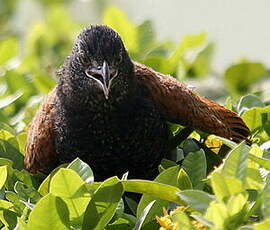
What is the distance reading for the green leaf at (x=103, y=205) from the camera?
2895 millimetres

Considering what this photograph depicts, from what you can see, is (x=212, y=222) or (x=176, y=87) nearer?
(x=212, y=222)

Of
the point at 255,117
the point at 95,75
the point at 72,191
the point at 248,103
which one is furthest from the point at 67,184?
the point at 248,103

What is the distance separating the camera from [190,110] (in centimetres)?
385

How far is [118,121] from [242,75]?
4.37 feet

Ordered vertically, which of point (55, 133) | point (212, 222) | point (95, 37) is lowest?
point (212, 222)

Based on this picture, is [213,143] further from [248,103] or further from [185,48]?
[185,48]

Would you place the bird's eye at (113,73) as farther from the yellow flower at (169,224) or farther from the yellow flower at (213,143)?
the yellow flower at (169,224)

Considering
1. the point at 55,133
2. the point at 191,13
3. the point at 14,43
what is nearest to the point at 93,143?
the point at 55,133

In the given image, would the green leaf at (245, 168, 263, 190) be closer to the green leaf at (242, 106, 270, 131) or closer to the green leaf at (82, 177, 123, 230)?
the green leaf at (82, 177, 123, 230)

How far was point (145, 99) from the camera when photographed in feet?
12.9

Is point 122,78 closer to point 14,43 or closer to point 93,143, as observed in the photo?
point 93,143

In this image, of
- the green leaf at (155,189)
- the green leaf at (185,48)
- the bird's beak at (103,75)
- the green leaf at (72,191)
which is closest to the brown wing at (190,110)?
the bird's beak at (103,75)

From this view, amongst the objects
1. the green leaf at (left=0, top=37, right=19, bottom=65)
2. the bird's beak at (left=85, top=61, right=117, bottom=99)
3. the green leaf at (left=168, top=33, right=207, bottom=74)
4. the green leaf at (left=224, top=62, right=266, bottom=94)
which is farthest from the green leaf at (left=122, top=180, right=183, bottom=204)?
the green leaf at (left=0, top=37, right=19, bottom=65)

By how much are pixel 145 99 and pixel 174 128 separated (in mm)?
193
